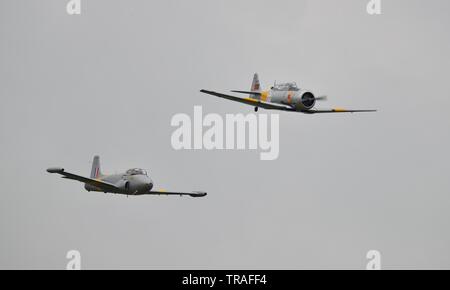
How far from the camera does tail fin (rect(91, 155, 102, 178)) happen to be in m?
115

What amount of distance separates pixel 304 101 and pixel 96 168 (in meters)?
25.2

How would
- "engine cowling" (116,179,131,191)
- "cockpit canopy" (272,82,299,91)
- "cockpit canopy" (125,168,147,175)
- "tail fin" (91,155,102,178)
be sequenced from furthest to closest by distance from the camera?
"tail fin" (91,155,102,178) → "cockpit canopy" (272,82,299,91) → "cockpit canopy" (125,168,147,175) → "engine cowling" (116,179,131,191)

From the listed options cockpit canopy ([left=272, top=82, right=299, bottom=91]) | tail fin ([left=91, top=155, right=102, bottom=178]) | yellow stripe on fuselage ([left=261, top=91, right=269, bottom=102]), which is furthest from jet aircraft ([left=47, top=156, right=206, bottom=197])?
→ cockpit canopy ([left=272, top=82, right=299, bottom=91])

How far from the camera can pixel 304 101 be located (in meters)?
109

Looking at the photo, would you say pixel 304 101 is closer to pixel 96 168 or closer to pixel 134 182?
pixel 134 182

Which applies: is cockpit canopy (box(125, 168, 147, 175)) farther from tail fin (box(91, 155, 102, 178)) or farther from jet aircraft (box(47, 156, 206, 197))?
tail fin (box(91, 155, 102, 178))

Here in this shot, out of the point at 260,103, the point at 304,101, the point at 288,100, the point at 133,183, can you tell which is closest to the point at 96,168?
the point at 133,183

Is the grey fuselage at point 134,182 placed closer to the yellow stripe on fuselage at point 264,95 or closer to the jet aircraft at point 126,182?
the jet aircraft at point 126,182

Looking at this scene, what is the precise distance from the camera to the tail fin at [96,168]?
11512 cm

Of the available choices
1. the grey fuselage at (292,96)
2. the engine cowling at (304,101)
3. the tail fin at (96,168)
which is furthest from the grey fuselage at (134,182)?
the engine cowling at (304,101)

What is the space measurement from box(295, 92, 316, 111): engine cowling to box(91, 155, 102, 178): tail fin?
24.0 meters
